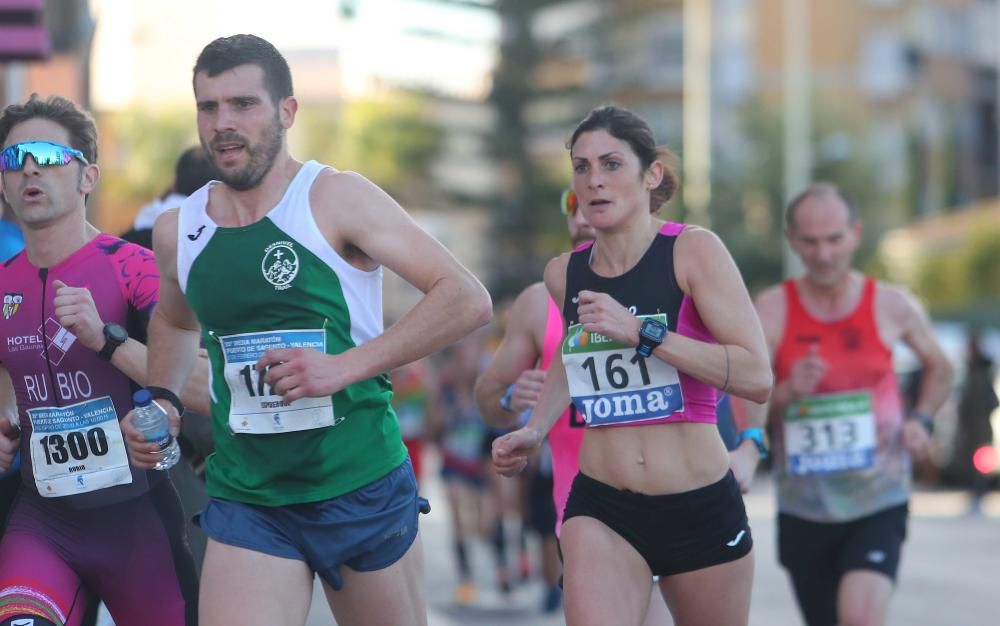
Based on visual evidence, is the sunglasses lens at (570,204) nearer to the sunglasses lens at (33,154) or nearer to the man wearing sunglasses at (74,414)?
the man wearing sunglasses at (74,414)

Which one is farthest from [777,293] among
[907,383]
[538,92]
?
[538,92]

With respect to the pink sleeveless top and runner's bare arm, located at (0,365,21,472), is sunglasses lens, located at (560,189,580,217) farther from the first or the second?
runner's bare arm, located at (0,365,21,472)

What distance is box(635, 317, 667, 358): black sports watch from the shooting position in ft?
17.6

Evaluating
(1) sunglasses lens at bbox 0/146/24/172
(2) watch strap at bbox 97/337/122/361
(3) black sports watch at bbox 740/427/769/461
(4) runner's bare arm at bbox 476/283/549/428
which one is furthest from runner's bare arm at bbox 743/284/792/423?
(1) sunglasses lens at bbox 0/146/24/172

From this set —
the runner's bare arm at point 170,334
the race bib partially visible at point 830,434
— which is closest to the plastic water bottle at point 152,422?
the runner's bare arm at point 170,334

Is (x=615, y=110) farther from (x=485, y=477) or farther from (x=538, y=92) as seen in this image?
(x=538, y=92)

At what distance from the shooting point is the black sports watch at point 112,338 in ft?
18.0

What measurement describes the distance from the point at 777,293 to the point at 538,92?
149ft

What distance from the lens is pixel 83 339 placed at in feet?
17.9

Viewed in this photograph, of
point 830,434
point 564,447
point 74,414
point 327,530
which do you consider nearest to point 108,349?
point 74,414

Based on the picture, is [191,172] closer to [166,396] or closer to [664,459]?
[166,396]

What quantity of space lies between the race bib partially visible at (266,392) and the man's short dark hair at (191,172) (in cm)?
235

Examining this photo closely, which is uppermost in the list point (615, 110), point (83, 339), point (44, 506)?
point (615, 110)

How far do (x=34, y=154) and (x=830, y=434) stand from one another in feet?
12.5
